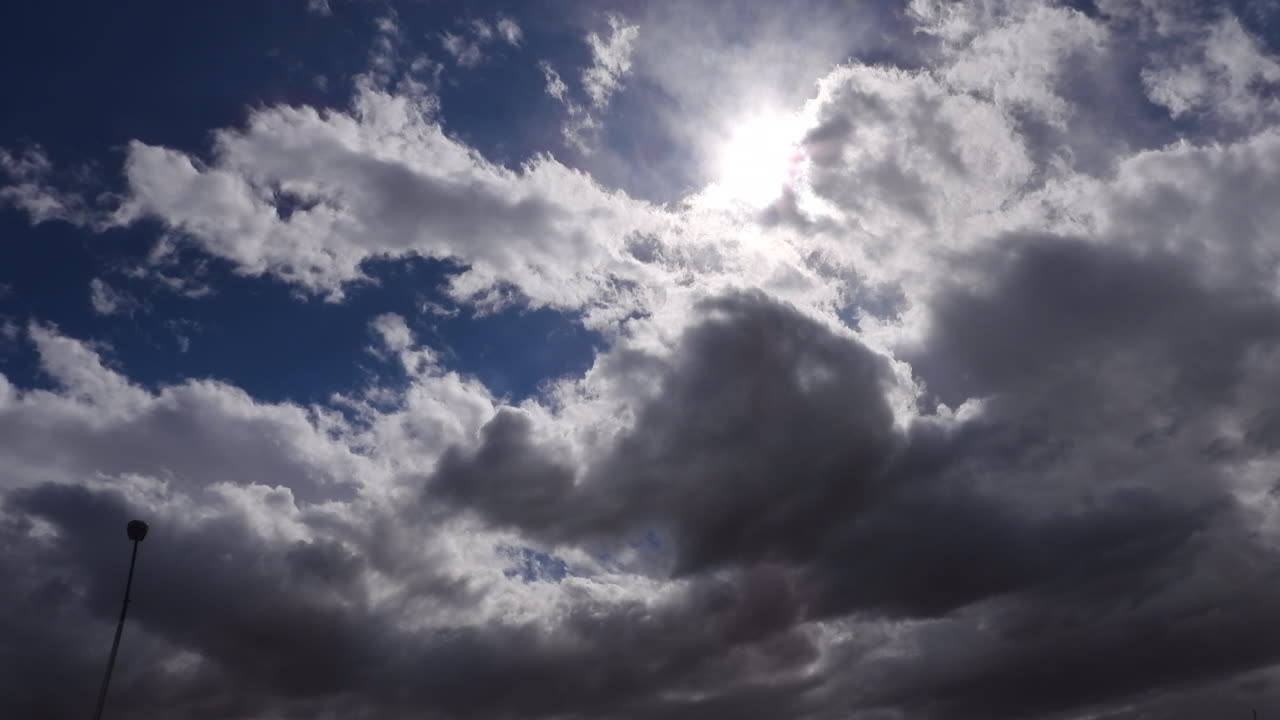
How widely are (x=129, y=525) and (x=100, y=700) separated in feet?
65.4

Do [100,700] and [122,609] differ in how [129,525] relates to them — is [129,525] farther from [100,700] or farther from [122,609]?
[100,700]

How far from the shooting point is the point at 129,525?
529ft

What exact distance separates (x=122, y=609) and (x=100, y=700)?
10.5 m

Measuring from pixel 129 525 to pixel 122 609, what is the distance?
9.68 m

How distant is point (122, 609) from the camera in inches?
6294

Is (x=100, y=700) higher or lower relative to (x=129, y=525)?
lower

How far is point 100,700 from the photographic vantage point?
155 meters

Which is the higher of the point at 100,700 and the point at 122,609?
the point at 122,609

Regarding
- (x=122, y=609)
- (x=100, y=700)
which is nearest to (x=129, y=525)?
(x=122, y=609)
